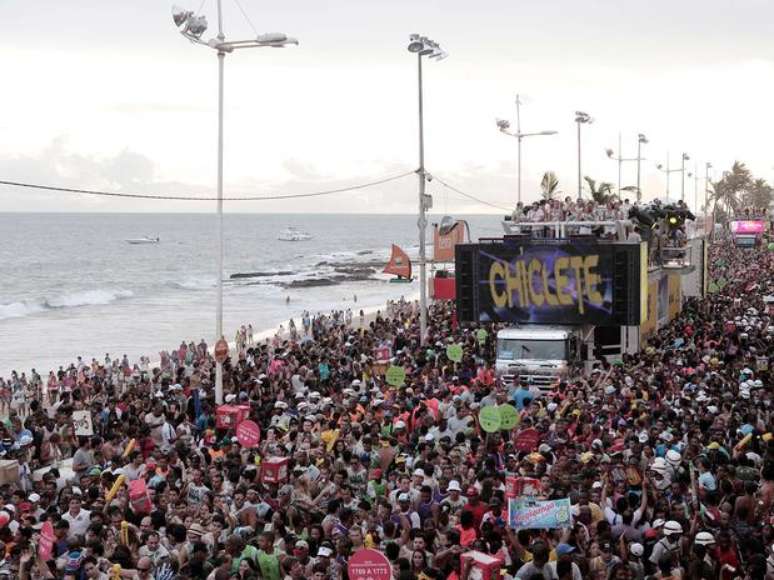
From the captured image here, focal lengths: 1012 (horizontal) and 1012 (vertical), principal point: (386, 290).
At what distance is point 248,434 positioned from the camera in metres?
15.6

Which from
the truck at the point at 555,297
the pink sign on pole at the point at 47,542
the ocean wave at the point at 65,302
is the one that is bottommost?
the ocean wave at the point at 65,302

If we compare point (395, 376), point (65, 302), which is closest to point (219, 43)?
point (395, 376)

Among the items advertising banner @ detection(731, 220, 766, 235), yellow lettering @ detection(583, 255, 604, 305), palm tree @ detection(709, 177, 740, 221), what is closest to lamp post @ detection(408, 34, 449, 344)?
yellow lettering @ detection(583, 255, 604, 305)

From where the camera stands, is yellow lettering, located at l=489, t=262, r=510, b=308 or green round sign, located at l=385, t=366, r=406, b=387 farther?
yellow lettering, located at l=489, t=262, r=510, b=308

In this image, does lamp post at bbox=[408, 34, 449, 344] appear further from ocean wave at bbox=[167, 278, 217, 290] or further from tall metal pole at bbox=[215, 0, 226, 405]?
ocean wave at bbox=[167, 278, 217, 290]

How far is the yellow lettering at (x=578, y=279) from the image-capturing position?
27016mm

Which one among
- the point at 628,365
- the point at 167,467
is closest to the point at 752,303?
the point at 628,365

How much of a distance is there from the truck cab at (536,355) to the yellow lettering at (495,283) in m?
1.82

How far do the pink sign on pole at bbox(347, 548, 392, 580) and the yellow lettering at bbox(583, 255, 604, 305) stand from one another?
62.0 feet

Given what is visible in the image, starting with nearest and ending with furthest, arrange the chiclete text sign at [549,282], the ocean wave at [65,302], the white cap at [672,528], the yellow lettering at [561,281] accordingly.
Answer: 1. the white cap at [672,528]
2. the chiclete text sign at [549,282]
3. the yellow lettering at [561,281]
4. the ocean wave at [65,302]

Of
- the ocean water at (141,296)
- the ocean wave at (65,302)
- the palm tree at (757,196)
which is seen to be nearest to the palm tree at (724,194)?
the palm tree at (757,196)

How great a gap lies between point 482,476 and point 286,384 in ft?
32.5

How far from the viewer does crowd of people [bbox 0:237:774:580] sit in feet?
32.3

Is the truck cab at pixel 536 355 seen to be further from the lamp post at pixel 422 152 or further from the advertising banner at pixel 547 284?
the lamp post at pixel 422 152
